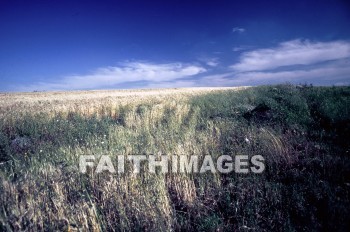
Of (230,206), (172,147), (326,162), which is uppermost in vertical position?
(172,147)

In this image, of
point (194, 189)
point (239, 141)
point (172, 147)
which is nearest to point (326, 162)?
point (239, 141)

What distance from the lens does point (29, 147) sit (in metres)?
6.60

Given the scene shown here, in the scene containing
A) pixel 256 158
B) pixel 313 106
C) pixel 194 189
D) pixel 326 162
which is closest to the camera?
pixel 194 189

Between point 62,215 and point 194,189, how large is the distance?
201 centimetres

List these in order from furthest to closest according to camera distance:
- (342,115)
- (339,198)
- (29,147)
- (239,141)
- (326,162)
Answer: (342,115), (29,147), (239,141), (326,162), (339,198)

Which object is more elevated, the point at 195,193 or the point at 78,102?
the point at 78,102

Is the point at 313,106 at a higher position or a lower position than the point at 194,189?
higher

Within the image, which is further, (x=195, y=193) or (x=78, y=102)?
(x=78, y=102)

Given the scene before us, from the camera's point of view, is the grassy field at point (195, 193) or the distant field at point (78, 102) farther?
the distant field at point (78, 102)

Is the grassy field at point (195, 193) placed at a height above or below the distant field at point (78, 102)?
below

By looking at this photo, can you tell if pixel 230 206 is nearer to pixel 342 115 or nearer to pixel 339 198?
pixel 339 198

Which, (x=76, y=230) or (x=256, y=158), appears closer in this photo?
(x=76, y=230)

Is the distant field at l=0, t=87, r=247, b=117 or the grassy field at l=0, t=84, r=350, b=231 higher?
the distant field at l=0, t=87, r=247, b=117

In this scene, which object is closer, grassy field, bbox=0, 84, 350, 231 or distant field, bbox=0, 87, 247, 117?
grassy field, bbox=0, 84, 350, 231
